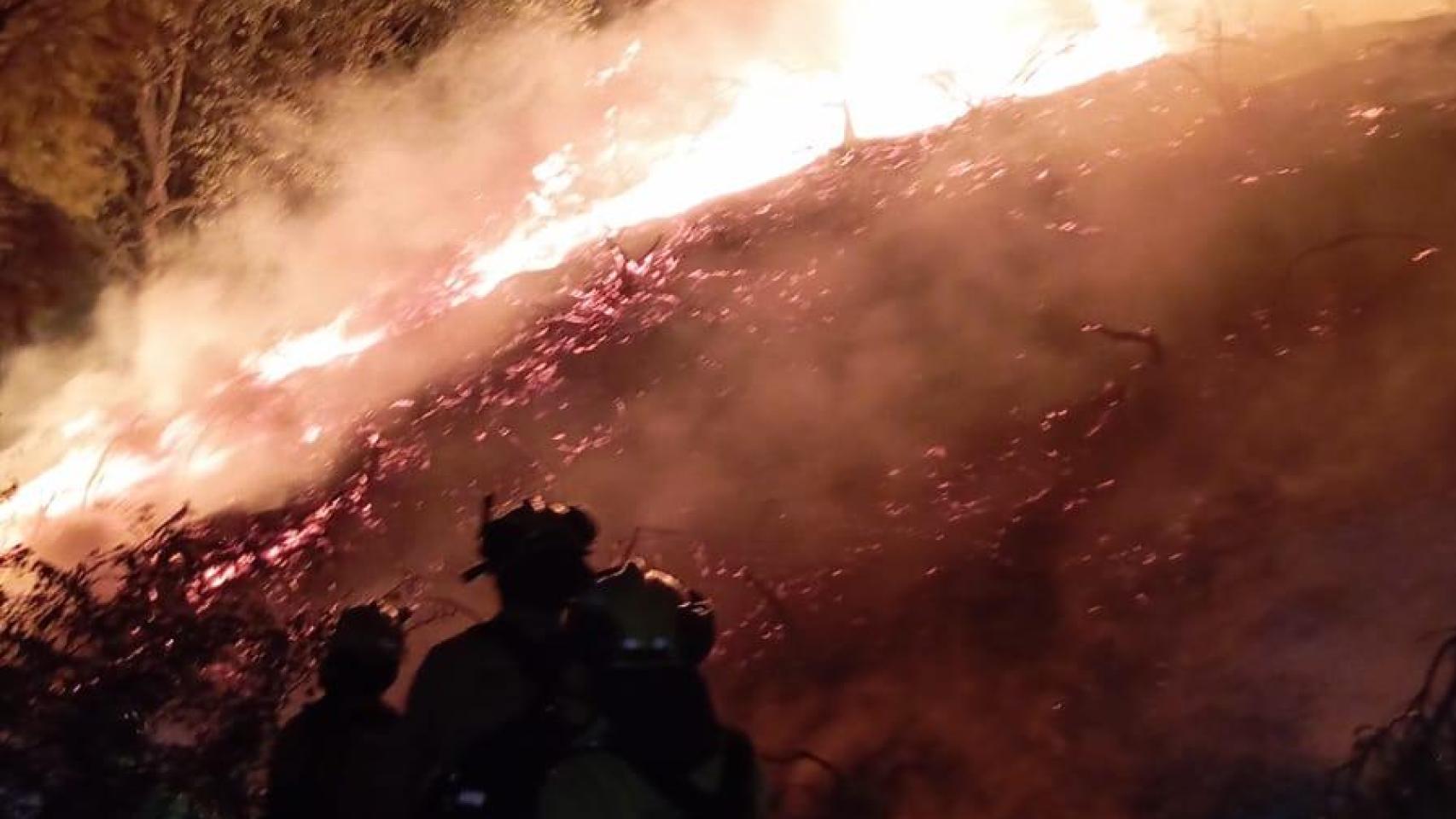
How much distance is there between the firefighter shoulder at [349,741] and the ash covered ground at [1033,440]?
184 centimetres

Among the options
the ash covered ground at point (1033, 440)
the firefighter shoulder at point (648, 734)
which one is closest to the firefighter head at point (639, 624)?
the firefighter shoulder at point (648, 734)

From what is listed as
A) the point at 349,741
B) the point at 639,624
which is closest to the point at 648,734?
the point at 639,624

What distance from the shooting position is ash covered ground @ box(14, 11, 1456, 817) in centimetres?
489

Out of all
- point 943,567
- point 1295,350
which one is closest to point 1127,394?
point 1295,350

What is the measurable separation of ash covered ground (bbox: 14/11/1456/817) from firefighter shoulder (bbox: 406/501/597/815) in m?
1.92

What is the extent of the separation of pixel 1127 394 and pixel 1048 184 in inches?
82.1

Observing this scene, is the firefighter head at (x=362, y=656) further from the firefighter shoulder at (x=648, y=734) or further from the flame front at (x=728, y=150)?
the flame front at (x=728, y=150)

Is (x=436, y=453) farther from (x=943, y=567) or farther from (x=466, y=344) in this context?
(x=943, y=567)

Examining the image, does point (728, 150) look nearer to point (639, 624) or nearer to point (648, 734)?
point (639, 624)

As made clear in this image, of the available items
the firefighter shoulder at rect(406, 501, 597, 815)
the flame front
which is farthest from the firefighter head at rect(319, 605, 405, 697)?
the flame front

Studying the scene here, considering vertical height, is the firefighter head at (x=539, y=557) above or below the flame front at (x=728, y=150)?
above

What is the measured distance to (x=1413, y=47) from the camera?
845 centimetres

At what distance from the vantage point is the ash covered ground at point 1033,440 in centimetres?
489

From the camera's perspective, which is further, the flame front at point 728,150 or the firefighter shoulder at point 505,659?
the flame front at point 728,150
